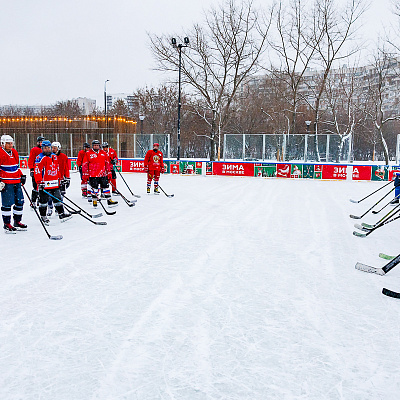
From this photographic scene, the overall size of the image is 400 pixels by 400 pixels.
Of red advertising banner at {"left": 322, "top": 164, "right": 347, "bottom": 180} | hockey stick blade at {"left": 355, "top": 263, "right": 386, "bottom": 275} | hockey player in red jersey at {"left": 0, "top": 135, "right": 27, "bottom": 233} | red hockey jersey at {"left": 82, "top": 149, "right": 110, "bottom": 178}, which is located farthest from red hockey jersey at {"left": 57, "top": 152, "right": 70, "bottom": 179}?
red advertising banner at {"left": 322, "top": 164, "right": 347, "bottom": 180}

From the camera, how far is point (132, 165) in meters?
21.4

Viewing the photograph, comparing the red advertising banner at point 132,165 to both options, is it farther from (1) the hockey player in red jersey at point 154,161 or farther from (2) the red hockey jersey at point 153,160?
(2) the red hockey jersey at point 153,160

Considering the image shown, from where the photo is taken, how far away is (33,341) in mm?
2961

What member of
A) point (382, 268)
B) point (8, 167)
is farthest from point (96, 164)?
point (382, 268)

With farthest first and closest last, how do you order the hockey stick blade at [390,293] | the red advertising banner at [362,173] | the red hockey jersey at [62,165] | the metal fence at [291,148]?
the metal fence at [291,148], the red advertising banner at [362,173], the red hockey jersey at [62,165], the hockey stick blade at [390,293]

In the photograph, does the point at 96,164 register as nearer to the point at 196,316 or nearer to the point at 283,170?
the point at 196,316

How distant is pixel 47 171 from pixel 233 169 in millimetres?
13271

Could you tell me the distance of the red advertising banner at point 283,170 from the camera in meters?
19.0

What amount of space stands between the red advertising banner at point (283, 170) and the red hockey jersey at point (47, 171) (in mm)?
13317

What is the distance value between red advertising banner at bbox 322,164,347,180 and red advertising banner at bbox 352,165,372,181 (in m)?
0.44

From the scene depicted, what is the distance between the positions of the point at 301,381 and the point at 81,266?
314 centimetres

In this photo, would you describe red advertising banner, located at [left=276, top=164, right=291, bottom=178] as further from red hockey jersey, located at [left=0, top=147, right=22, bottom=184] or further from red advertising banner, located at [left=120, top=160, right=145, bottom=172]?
red hockey jersey, located at [left=0, top=147, right=22, bottom=184]

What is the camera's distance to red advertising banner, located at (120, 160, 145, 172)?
21.2 m

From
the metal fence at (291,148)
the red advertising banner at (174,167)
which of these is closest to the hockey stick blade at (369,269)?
the red advertising banner at (174,167)
